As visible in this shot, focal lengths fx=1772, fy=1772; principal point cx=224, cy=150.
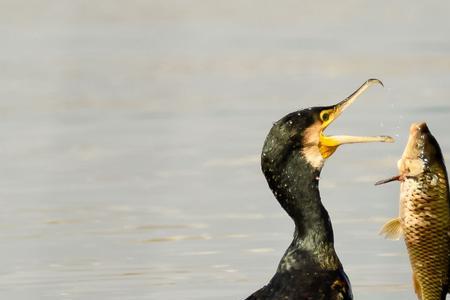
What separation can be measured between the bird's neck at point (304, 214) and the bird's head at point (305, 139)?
0.04 metres

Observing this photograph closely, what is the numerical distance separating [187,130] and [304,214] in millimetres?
6186

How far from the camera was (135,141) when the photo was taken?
46.6 ft

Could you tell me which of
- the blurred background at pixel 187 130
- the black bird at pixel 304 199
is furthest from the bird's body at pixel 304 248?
the blurred background at pixel 187 130

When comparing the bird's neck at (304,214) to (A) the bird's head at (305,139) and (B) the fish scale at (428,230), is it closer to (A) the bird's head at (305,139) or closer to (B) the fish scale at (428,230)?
(A) the bird's head at (305,139)

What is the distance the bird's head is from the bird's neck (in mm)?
44

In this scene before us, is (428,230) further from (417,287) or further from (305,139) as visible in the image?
(305,139)

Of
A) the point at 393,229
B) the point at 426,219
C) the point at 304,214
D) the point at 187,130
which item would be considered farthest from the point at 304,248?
the point at 187,130

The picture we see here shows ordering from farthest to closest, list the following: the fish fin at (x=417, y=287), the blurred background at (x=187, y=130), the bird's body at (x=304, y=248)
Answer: the blurred background at (x=187, y=130) → the fish fin at (x=417, y=287) → the bird's body at (x=304, y=248)

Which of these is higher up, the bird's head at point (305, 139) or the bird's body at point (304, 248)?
the bird's head at point (305, 139)

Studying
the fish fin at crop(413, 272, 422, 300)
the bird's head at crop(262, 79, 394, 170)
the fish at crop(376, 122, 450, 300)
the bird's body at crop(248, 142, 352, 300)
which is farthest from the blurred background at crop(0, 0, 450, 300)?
the bird's head at crop(262, 79, 394, 170)

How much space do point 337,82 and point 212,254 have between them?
18.8ft

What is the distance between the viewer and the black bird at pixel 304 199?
7.88 m

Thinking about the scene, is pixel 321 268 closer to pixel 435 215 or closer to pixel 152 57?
pixel 435 215

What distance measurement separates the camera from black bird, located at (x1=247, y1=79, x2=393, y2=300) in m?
7.88
